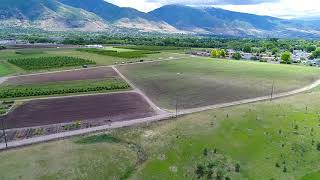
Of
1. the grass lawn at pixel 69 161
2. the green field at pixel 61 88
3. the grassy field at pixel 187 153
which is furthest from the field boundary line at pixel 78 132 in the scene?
the green field at pixel 61 88

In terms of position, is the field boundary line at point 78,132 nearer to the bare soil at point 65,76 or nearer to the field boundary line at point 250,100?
→ the field boundary line at point 250,100

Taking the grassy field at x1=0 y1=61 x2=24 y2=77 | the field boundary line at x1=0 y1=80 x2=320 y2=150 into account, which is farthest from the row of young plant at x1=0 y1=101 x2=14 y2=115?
the grassy field at x1=0 y1=61 x2=24 y2=77

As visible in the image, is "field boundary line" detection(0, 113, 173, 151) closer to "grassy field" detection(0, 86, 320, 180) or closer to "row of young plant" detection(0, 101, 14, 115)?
"grassy field" detection(0, 86, 320, 180)

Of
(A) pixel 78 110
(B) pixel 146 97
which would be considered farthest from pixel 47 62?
(A) pixel 78 110

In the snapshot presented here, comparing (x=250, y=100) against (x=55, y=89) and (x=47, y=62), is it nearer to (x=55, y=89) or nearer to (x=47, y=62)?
(x=55, y=89)

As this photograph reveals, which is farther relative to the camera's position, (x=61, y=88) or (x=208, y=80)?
(x=208, y=80)

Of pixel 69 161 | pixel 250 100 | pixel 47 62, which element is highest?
pixel 47 62
